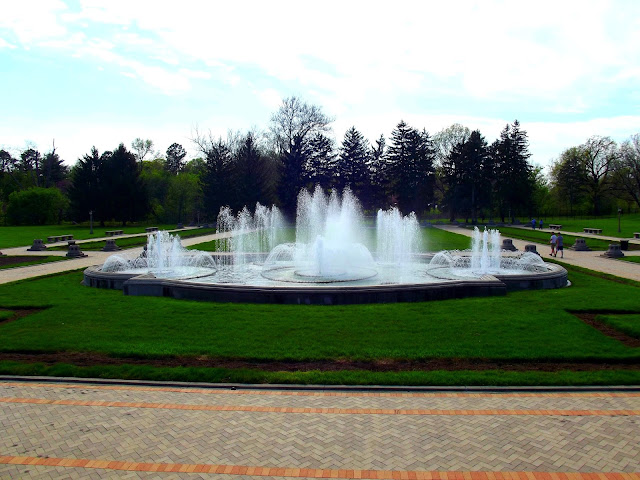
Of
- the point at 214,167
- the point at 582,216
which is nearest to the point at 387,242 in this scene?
the point at 214,167

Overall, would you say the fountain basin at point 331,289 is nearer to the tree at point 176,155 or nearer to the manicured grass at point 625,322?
the manicured grass at point 625,322

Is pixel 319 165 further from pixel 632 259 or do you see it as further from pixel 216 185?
pixel 632 259

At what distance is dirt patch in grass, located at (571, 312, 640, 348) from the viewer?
8702 millimetres

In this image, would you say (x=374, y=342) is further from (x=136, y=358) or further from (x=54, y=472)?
(x=54, y=472)

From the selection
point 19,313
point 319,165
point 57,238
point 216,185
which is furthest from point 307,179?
point 19,313

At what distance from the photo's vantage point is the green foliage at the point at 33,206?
2096 inches

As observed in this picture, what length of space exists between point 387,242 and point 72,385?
20.1 m

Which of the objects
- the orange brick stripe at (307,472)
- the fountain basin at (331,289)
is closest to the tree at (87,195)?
the fountain basin at (331,289)

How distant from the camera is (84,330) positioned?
963 cm

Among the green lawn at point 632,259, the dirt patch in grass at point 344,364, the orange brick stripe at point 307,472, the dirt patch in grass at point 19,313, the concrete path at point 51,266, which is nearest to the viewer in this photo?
the orange brick stripe at point 307,472

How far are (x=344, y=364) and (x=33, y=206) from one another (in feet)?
186

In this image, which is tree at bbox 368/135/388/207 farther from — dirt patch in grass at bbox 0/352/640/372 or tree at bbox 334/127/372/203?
dirt patch in grass at bbox 0/352/640/372

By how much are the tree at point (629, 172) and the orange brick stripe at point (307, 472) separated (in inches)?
2629

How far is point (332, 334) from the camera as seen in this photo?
9172mm
